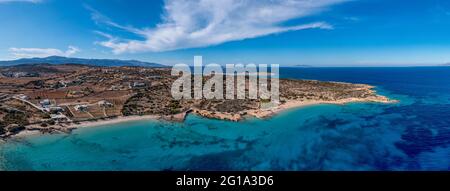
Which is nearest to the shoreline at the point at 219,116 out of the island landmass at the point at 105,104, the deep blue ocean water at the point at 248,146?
the island landmass at the point at 105,104

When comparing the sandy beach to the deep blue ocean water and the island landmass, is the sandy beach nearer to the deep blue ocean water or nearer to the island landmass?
the island landmass

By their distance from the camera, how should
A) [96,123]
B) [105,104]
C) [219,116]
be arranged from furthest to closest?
[105,104] → [219,116] → [96,123]

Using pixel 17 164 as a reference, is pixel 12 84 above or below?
above

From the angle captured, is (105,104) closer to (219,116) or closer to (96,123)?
(96,123)

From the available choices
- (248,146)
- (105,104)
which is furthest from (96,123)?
(248,146)

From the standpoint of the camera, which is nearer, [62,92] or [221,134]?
[221,134]

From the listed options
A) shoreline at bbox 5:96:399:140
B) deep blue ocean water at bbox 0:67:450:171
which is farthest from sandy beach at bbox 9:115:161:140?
deep blue ocean water at bbox 0:67:450:171
